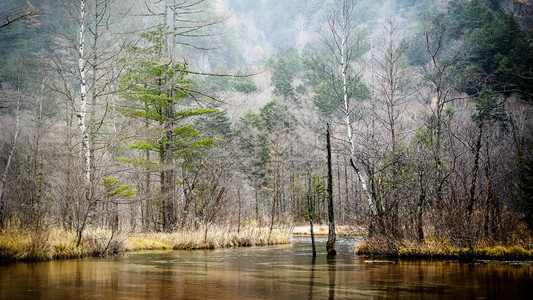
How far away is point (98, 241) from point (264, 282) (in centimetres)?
740

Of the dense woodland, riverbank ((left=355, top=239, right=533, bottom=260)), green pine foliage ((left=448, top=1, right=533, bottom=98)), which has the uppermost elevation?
green pine foliage ((left=448, top=1, right=533, bottom=98))

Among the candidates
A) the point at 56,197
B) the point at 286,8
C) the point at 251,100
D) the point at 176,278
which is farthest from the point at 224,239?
the point at 286,8

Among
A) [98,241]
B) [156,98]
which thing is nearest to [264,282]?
[98,241]

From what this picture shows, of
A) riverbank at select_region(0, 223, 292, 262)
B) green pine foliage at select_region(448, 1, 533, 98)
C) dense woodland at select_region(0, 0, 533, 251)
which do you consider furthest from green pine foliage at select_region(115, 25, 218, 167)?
green pine foliage at select_region(448, 1, 533, 98)

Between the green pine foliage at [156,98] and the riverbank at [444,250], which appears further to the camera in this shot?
the green pine foliage at [156,98]

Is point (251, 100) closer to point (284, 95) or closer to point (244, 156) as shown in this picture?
point (284, 95)

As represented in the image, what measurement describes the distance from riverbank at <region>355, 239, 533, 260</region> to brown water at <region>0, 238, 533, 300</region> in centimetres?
116

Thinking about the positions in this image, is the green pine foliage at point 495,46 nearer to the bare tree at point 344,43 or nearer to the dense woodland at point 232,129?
the dense woodland at point 232,129

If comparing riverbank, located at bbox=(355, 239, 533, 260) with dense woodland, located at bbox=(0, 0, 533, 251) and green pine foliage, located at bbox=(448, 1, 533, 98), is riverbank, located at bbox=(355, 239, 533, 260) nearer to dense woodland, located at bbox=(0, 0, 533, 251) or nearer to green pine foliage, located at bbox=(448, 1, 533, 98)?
dense woodland, located at bbox=(0, 0, 533, 251)

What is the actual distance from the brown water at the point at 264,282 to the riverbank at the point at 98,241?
2.66 feet

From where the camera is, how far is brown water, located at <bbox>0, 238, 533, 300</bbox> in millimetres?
5516

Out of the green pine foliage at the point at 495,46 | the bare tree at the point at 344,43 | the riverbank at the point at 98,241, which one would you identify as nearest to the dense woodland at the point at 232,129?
the bare tree at the point at 344,43

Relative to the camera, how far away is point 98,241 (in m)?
12.2

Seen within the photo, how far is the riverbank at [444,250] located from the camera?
1028cm
